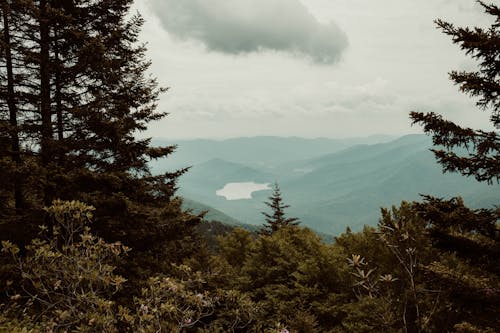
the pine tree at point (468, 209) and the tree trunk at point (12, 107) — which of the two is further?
the tree trunk at point (12, 107)

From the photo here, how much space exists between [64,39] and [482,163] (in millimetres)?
11751

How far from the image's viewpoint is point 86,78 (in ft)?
32.8

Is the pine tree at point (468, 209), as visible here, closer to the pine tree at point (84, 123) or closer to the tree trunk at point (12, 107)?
the pine tree at point (84, 123)

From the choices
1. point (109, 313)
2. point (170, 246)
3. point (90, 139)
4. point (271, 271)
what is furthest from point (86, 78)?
point (271, 271)

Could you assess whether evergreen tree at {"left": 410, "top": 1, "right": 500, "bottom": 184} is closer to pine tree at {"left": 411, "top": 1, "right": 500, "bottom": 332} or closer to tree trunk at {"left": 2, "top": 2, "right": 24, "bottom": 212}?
pine tree at {"left": 411, "top": 1, "right": 500, "bottom": 332}

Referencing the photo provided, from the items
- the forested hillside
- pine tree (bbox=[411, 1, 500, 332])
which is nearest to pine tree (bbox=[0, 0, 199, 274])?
the forested hillside

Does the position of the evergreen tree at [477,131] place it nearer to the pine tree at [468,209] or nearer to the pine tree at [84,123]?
the pine tree at [468,209]

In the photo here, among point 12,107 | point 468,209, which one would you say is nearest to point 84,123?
point 12,107

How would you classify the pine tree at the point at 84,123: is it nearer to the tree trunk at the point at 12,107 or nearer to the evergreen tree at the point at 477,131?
the tree trunk at the point at 12,107

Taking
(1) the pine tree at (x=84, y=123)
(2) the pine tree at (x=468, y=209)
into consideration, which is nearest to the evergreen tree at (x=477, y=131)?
(2) the pine tree at (x=468, y=209)

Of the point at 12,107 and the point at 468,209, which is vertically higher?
the point at 12,107

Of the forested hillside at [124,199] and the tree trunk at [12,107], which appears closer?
the forested hillside at [124,199]

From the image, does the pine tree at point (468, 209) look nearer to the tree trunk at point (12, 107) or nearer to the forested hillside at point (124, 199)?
the forested hillside at point (124, 199)

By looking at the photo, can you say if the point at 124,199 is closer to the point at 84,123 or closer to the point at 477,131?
the point at 84,123
